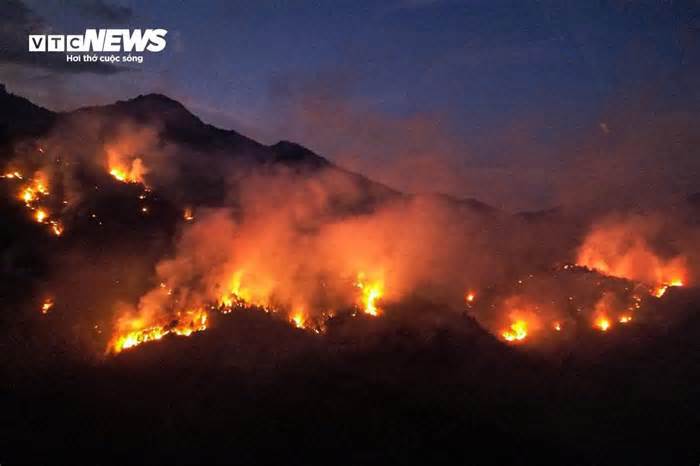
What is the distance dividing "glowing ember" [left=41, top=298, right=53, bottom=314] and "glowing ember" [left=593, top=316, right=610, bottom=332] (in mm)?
28813

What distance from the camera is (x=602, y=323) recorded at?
3006 centimetres

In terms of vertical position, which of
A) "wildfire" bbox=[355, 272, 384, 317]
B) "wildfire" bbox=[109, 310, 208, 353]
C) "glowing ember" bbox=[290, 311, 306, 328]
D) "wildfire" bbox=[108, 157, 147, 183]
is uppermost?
"wildfire" bbox=[108, 157, 147, 183]

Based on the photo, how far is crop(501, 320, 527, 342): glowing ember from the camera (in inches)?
1194

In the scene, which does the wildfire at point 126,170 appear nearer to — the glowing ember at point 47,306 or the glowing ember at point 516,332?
the glowing ember at point 47,306

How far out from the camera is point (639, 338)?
91.3 ft

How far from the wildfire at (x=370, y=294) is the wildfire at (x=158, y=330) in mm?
8900

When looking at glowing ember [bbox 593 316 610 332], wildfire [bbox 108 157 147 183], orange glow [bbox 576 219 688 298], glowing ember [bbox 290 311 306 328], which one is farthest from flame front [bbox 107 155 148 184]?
orange glow [bbox 576 219 688 298]

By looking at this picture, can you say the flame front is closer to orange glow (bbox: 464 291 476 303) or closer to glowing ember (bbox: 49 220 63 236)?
glowing ember (bbox: 49 220 63 236)

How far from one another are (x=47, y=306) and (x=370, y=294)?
16.8 m

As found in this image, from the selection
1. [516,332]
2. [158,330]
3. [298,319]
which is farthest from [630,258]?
[158,330]

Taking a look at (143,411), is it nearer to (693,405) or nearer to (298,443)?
(298,443)

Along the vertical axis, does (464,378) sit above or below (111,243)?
below

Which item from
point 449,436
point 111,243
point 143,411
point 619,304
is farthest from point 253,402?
point 619,304

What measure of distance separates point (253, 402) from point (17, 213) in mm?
19877
